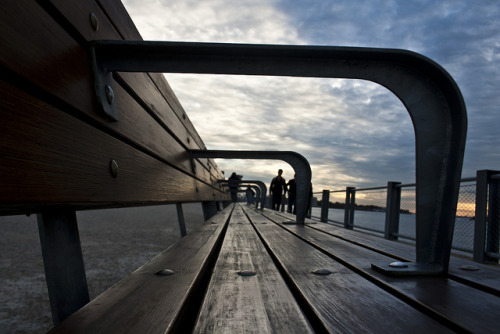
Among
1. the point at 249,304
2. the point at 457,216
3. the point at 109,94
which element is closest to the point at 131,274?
the point at 249,304

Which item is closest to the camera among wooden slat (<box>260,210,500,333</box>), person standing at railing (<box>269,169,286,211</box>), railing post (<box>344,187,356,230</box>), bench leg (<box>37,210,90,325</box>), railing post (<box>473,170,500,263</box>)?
wooden slat (<box>260,210,500,333</box>)

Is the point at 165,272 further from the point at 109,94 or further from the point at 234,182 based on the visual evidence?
the point at 234,182

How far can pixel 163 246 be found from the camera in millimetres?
5375

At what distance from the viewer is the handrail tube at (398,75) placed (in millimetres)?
A: 1108

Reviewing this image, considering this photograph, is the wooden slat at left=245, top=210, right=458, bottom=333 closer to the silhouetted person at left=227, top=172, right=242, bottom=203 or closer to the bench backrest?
the bench backrest

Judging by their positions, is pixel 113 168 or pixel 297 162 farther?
pixel 297 162

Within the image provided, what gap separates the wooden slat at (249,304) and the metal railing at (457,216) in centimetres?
244

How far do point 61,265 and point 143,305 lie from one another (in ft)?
1.16

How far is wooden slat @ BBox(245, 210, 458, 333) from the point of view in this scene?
709mm

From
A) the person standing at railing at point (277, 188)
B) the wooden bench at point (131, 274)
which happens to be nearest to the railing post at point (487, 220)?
the wooden bench at point (131, 274)

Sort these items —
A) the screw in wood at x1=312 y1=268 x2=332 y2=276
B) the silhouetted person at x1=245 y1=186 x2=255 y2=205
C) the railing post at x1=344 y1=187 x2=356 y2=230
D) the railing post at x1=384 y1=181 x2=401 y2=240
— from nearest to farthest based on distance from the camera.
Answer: the screw in wood at x1=312 y1=268 x2=332 y2=276, the railing post at x1=384 y1=181 x2=401 y2=240, the railing post at x1=344 y1=187 x2=356 y2=230, the silhouetted person at x1=245 y1=186 x2=255 y2=205

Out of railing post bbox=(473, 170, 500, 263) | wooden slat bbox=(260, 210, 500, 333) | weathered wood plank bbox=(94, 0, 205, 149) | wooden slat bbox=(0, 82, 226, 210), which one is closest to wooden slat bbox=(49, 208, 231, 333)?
wooden slat bbox=(0, 82, 226, 210)

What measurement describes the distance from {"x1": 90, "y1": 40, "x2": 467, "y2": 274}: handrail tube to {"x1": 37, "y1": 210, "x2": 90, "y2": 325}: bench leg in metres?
0.39

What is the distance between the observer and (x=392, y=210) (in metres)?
6.48
